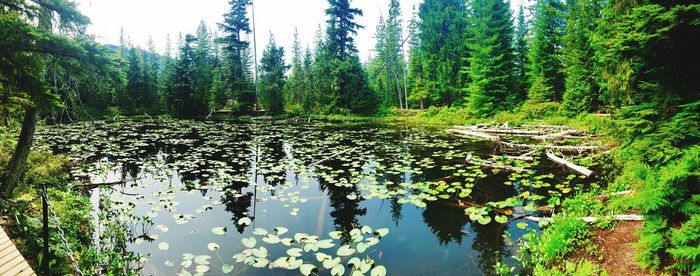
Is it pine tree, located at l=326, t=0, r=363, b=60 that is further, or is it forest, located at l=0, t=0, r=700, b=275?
pine tree, located at l=326, t=0, r=363, b=60

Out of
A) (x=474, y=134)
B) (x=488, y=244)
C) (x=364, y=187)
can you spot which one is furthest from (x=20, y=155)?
(x=474, y=134)

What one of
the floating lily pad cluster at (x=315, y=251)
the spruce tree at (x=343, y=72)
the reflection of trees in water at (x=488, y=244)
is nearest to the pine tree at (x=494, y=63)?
the spruce tree at (x=343, y=72)

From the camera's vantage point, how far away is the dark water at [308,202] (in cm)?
473

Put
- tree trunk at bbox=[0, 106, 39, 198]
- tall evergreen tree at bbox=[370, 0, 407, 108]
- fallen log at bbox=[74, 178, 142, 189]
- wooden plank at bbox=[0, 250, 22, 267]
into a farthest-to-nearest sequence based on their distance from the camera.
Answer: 1. tall evergreen tree at bbox=[370, 0, 407, 108]
2. fallen log at bbox=[74, 178, 142, 189]
3. tree trunk at bbox=[0, 106, 39, 198]
4. wooden plank at bbox=[0, 250, 22, 267]

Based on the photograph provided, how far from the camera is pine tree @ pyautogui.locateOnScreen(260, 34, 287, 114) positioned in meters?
35.3

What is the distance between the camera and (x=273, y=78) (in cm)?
3569

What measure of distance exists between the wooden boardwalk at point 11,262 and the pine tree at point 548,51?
27.9m

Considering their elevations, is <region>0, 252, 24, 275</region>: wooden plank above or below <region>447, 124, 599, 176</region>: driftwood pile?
below

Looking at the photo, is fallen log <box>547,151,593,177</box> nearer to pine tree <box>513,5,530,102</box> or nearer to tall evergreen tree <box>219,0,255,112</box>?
pine tree <box>513,5,530,102</box>

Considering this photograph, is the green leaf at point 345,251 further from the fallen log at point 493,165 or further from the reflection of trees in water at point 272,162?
the fallen log at point 493,165

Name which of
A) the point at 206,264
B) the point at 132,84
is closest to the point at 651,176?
the point at 206,264

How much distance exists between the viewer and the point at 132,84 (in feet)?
140

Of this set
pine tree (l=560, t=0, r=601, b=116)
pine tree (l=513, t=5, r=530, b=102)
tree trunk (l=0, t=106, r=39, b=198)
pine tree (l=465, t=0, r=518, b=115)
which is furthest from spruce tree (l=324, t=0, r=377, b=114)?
tree trunk (l=0, t=106, r=39, b=198)

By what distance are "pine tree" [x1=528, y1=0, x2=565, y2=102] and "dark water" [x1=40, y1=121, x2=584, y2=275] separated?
1657cm
